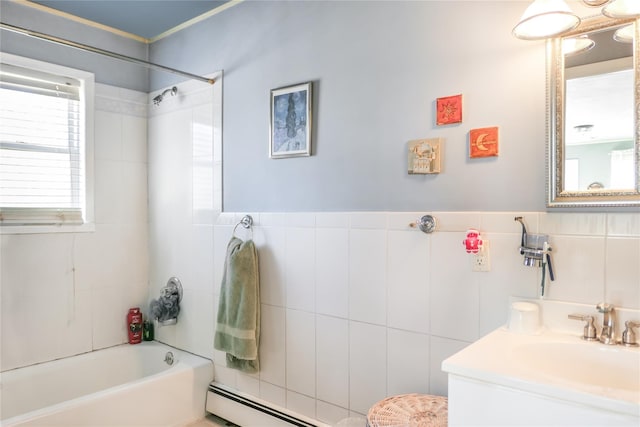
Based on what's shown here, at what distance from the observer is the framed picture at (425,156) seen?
1.63 metres

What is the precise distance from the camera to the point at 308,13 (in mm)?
2043

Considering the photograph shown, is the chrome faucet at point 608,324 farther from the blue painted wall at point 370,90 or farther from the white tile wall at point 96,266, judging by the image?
the white tile wall at point 96,266

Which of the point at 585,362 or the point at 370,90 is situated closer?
the point at 585,362

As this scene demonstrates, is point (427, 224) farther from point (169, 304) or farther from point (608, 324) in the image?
point (169, 304)

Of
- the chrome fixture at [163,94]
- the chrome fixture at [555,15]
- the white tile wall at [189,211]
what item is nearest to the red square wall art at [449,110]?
the chrome fixture at [555,15]

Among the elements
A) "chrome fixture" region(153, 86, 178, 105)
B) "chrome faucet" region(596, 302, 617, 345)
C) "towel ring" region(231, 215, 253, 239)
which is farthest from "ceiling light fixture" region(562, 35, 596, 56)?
"chrome fixture" region(153, 86, 178, 105)

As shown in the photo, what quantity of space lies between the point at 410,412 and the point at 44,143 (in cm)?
245

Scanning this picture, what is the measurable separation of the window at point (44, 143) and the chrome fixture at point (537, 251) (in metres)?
2.46

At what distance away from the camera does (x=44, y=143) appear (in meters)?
2.49

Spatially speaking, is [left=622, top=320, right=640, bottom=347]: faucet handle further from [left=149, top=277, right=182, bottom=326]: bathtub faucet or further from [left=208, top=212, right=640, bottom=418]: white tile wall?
[left=149, top=277, right=182, bottom=326]: bathtub faucet

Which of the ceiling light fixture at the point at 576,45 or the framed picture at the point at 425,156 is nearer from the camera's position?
the ceiling light fixture at the point at 576,45

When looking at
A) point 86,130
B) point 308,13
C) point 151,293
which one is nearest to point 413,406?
point 308,13

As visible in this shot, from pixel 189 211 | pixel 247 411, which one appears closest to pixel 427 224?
pixel 247 411

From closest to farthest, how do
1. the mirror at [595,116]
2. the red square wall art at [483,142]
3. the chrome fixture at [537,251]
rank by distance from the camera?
1. the mirror at [595,116]
2. the chrome fixture at [537,251]
3. the red square wall art at [483,142]
